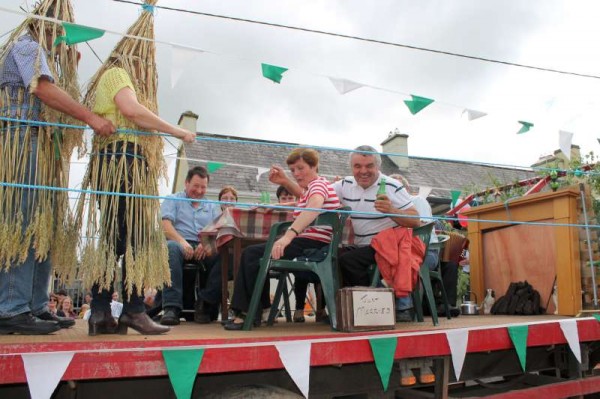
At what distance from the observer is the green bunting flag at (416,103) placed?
3.92m

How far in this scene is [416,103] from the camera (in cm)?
398

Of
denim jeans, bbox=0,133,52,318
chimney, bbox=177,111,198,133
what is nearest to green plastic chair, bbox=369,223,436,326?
denim jeans, bbox=0,133,52,318

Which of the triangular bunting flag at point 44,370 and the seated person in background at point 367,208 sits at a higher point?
the seated person in background at point 367,208

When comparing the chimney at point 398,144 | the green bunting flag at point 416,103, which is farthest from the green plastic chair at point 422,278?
the chimney at point 398,144

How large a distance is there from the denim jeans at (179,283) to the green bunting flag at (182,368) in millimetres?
1734

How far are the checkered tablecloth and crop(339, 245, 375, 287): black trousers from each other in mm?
481

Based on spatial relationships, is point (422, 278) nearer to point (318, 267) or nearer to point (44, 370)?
point (318, 267)

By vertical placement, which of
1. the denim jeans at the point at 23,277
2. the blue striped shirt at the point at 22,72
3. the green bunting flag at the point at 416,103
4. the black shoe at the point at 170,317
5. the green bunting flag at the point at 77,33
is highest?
the green bunting flag at the point at 416,103

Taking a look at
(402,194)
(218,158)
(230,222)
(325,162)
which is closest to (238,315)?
(230,222)

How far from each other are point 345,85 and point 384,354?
193 cm

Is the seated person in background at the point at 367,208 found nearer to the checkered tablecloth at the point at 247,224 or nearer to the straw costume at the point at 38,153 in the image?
the checkered tablecloth at the point at 247,224

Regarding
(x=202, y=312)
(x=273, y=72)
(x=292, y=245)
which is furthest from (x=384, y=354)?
(x=273, y=72)

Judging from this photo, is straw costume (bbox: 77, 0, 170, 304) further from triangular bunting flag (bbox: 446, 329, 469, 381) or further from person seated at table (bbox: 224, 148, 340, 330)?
triangular bunting flag (bbox: 446, 329, 469, 381)

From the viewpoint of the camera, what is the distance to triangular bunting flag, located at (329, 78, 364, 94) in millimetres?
3811
